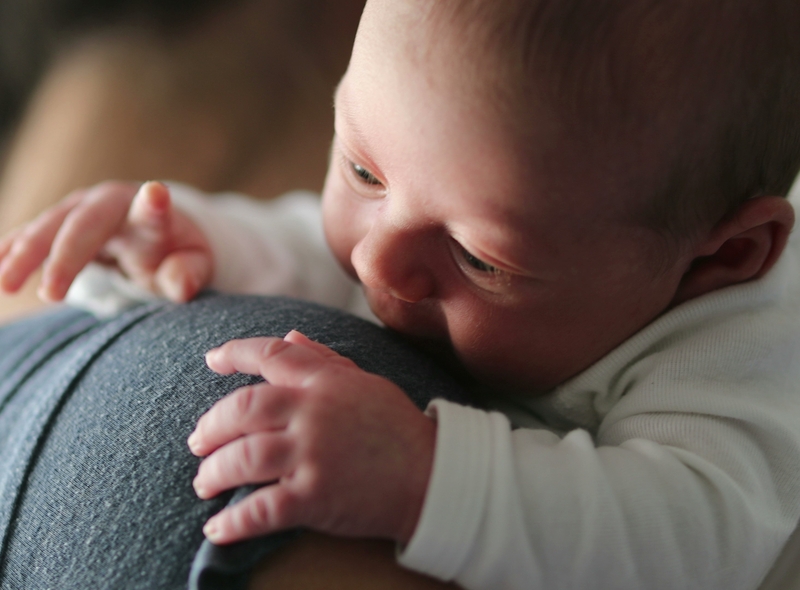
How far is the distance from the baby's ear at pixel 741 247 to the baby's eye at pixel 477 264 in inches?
7.6

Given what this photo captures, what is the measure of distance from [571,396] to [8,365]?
675 mm

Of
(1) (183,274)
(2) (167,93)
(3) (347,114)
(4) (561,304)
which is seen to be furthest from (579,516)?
(2) (167,93)

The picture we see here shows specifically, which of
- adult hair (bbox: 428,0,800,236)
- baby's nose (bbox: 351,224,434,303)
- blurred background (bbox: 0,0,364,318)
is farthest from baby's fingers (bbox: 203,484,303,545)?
blurred background (bbox: 0,0,364,318)

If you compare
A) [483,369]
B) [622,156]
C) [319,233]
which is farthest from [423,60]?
[319,233]

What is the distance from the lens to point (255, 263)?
970 mm

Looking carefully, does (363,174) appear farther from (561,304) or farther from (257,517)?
(257,517)

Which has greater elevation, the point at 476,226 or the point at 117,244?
the point at 476,226

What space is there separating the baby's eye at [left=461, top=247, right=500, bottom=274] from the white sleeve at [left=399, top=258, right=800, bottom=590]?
0.44ft

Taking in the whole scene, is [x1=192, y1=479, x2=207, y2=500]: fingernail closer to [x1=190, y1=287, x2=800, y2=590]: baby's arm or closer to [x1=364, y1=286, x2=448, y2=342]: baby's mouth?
[x1=190, y1=287, x2=800, y2=590]: baby's arm

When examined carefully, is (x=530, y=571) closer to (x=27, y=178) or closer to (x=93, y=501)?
(x=93, y=501)

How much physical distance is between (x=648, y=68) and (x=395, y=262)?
25 cm

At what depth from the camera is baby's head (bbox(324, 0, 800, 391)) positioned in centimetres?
51

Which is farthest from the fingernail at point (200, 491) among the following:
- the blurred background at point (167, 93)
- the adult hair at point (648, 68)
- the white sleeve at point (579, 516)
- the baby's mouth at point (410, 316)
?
the blurred background at point (167, 93)

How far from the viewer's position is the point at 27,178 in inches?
55.8
